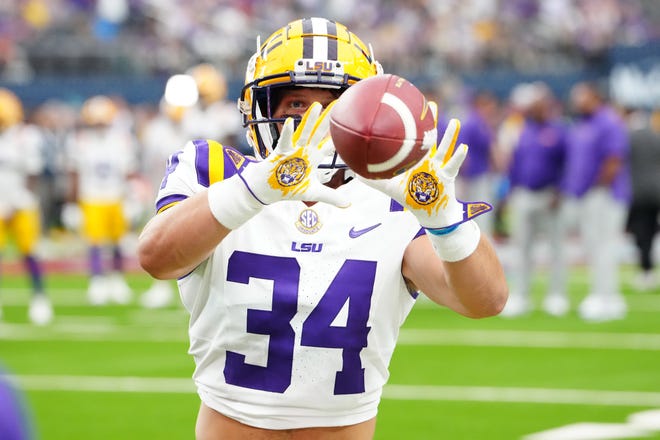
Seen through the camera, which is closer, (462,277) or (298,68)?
(462,277)

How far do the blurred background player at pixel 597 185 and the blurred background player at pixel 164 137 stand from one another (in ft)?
11.4

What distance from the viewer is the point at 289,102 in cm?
271

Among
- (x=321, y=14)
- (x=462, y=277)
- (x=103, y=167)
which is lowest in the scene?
(x=462, y=277)

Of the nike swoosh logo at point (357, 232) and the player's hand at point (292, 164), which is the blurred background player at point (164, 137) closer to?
the nike swoosh logo at point (357, 232)

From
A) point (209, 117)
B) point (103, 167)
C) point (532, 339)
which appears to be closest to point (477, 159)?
point (532, 339)

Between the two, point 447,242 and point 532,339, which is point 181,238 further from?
point 532,339

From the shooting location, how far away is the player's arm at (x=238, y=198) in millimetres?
2268

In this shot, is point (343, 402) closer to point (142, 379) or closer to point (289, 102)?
point (289, 102)

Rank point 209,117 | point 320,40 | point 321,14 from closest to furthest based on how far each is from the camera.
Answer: point 320,40, point 209,117, point 321,14

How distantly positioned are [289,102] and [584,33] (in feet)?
58.8

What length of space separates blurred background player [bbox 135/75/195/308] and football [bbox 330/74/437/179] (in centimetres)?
861

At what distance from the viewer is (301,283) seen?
8.46ft

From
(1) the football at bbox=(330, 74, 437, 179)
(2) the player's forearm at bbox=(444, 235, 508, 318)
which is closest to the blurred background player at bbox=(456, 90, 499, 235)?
(2) the player's forearm at bbox=(444, 235, 508, 318)

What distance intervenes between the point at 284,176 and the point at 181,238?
0.28 meters
